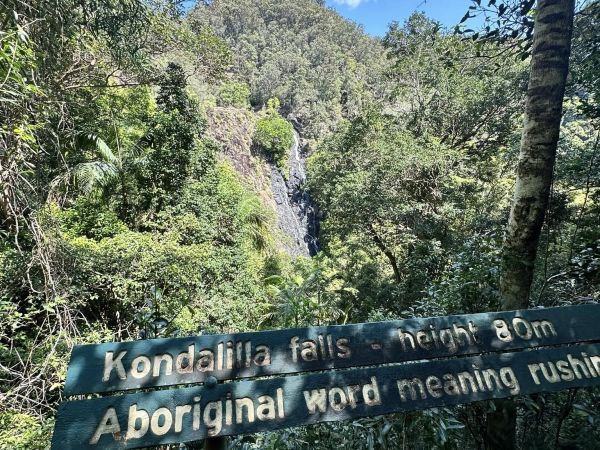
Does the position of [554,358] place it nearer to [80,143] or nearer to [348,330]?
[348,330]

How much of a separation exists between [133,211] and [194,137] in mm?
2784

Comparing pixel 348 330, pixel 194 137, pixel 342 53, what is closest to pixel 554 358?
pixel 348 330

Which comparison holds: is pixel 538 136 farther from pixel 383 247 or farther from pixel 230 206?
pixel 383 247

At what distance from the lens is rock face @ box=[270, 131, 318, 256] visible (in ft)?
75.8

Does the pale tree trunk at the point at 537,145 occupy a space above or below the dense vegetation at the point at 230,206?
below

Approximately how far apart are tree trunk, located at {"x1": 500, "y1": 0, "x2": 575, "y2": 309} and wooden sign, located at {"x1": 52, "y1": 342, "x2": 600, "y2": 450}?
56cm

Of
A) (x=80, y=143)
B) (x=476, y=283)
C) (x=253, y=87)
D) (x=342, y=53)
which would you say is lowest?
(x=476, y=283)

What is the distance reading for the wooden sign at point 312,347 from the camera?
55.2 inches

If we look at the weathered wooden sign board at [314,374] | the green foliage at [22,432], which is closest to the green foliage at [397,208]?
the green foliage at [22,432]

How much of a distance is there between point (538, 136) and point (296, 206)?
930 inches

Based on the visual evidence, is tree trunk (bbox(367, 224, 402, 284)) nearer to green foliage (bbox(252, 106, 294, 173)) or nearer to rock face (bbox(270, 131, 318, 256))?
rock face (bbox(270, 131, 318, 256))

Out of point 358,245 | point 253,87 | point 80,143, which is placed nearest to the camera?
point 80,143

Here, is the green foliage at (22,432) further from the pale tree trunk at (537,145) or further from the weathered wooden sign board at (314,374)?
the pale tree trunk at (537,145)

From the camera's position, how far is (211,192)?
10.9 metres
